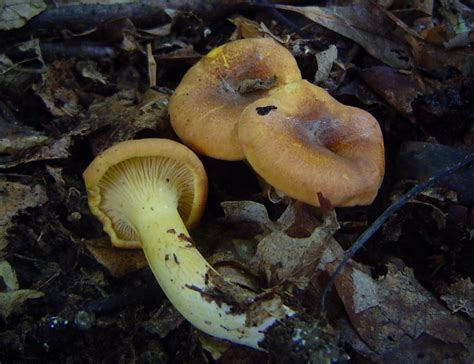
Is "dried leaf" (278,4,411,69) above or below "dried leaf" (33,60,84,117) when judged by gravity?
above

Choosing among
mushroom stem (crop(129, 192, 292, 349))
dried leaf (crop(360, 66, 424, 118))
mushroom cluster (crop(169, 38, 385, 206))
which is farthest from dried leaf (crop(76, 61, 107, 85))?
dried leaf (crop(360, 66, 424, 118))

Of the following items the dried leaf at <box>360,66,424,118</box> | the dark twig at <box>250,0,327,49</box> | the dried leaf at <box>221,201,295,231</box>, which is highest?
the dark twig at <box>250,0,327,49</box>

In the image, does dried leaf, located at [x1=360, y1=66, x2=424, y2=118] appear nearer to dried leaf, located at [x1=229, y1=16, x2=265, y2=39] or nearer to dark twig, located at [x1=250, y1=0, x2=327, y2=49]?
dark twig, located at [x1=250, y1=0, x2=327, y2=49]

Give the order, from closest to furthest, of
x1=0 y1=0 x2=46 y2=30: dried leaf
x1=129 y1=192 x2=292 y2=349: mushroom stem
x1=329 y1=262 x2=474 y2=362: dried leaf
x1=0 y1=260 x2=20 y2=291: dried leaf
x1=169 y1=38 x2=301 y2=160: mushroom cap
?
1. x1=129 y1=192 x2=292 y2=349: mushroom stem
2. x1=329 y1=262 x2=474 y2=362: dried leaf
3. x1=0 y1=260 x2=20 y2=291: dried leaf
4. x1=169 y1=38 x2=301 y2=160: mushroom cap
5. x1=0 y1=0 x2=46 y2=30: dried leaf

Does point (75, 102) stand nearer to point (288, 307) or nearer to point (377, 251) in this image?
point (288, 307)

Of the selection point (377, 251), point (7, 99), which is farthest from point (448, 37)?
point (7, 99)

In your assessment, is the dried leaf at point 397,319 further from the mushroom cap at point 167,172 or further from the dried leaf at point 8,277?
the dried leaf at point 8,277

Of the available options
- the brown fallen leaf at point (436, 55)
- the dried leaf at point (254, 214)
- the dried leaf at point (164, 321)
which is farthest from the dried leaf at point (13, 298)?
the brown fallen leaf at point (436, 55)
